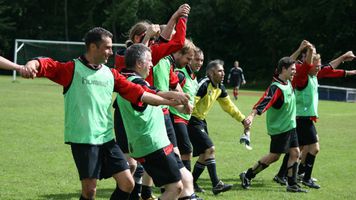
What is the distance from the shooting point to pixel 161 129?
6.20 meters

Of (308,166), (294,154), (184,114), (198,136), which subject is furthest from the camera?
(308,166)

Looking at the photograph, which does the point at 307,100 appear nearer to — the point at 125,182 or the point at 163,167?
the point at 163,167

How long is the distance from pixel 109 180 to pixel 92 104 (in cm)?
401

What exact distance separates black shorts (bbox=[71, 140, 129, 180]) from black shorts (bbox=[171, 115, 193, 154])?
2056 millimetres

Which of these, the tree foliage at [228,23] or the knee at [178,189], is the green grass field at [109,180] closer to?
the knee at [178,189]

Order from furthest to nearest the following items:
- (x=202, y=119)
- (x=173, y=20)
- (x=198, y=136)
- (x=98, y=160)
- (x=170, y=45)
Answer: (x=202, y=119)
(x=198, y=136)
(x=173, y=20)
(x=170, y=45)
(x=98, y=160)

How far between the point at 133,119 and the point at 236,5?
1820 inches

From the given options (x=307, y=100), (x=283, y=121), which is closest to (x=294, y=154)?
(x=283, y=121)

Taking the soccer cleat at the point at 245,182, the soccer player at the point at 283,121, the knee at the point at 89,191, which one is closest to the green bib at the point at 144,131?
the knee at the point at 89,191

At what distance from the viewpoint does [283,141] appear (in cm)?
933

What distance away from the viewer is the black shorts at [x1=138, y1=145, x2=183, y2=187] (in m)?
5.99

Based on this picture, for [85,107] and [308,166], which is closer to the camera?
[85,107]

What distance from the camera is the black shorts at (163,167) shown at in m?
5.99

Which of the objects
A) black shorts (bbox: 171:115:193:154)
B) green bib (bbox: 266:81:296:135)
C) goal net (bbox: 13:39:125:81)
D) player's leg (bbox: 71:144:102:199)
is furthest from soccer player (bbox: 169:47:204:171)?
goal net (bbox: 13:39:125:81)
